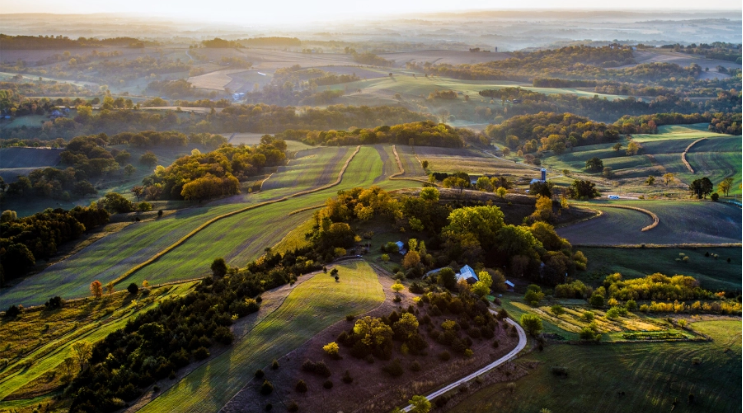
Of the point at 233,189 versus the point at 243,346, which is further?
the point at 233,189

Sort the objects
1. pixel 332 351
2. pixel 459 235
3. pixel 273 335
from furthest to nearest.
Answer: pixel 459 235 → pixel 273 335 → pixel 332 351

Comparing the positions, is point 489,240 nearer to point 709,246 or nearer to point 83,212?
point 709,246

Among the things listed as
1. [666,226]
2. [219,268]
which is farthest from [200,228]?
[666,226]

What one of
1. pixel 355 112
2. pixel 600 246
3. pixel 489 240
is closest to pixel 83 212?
pixel 489 240

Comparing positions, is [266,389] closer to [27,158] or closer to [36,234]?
[36,234]

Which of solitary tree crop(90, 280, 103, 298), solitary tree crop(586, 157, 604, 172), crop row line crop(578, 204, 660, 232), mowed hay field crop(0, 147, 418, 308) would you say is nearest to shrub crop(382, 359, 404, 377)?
mowed hay field crop(0, 147, 418, 308)

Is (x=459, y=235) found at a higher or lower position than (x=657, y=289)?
higher
